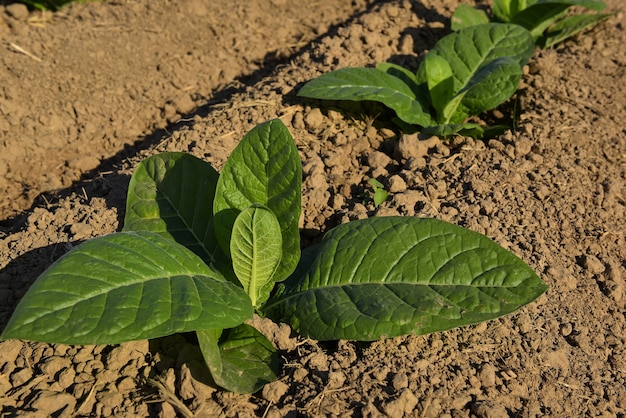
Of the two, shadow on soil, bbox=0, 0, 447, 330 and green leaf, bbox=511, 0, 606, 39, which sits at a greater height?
green leaf, bbox=511, 0, 606, 39

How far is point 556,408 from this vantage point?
78.0 inches

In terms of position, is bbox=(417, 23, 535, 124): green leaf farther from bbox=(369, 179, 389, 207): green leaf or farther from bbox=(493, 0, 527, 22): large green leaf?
bbox=(369, 179, 389, 207): green leaf

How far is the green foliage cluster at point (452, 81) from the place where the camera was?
9.78 feet

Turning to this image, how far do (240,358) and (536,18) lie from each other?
2.58 meters

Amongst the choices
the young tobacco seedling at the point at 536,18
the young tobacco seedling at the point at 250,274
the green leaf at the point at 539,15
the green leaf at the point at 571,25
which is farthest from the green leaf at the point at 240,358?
the green leaf at the point at 571,25

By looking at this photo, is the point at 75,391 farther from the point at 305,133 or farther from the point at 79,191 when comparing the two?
the point at 305,133

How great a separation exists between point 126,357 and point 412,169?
53.2 inches

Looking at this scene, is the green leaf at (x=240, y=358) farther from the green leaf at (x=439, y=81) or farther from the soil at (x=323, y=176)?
the green leaf at (x=439, y=81)

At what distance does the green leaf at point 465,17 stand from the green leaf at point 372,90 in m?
0.71

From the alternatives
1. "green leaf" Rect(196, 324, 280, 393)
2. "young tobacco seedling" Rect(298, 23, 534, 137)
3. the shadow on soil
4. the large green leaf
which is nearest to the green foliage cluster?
"young tobacco seedling" Rect(298, 23, 534, 137)

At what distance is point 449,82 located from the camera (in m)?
3.10

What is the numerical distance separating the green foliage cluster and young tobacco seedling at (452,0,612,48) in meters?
0.05

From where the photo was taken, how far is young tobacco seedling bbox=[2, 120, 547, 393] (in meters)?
1.77

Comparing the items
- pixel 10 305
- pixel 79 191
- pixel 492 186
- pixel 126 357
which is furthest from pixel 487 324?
pixel 79 191
